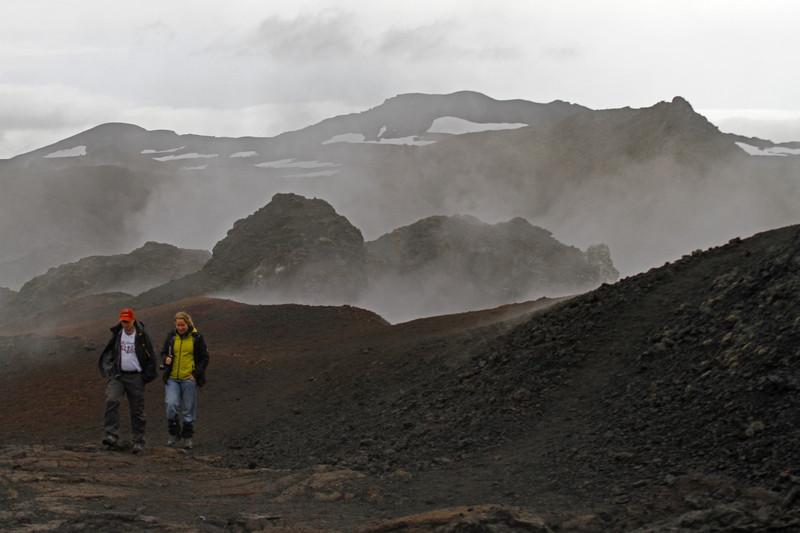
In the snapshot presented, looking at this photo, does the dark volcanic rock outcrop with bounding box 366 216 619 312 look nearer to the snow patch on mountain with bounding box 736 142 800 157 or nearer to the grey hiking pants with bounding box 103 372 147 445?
the grey hiking pants with bounding box 103 372 147 445

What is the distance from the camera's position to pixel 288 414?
1398 cm

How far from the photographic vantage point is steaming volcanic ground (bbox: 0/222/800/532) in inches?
252

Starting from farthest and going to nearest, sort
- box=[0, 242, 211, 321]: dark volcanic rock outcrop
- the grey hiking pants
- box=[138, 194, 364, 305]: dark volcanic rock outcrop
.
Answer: box=[0, 242, 211, 321]: dark volcanic rock outcrop
box=[138, 194, 364, 305]: dark volcanic rock outcrop
the grey hiking pants

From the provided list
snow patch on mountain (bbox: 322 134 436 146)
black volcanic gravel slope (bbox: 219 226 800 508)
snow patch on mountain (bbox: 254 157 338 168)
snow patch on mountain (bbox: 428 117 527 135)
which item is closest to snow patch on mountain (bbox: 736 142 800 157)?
snow patch on mountain (bbox: 428 117 527 135)

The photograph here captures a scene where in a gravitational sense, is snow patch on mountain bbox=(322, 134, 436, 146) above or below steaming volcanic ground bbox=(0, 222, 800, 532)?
above

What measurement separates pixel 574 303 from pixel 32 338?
46.9 ft

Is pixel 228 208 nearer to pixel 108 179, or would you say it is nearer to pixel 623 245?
pixel 108 179

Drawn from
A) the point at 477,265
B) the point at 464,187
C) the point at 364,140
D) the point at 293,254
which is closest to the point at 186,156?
the point at 364,140

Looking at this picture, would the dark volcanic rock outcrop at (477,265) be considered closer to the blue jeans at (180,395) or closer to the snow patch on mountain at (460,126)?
the blue jeans at (180,395)

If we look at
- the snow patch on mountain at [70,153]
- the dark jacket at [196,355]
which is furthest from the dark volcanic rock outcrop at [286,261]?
the snow patch on mountain at [70,153]

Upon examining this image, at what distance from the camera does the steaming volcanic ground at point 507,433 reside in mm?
6402

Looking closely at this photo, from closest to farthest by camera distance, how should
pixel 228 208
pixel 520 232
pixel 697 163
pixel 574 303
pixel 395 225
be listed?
pixel 574 303
pixel 520 232
pixel 697 163
pixel 395 225
pixel 228 208

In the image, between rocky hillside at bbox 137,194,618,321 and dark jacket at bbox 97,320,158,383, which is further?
rocky hillside at bbox 137,194,618,321

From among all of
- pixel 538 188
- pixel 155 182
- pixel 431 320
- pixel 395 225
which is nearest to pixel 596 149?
pixel 538 188
